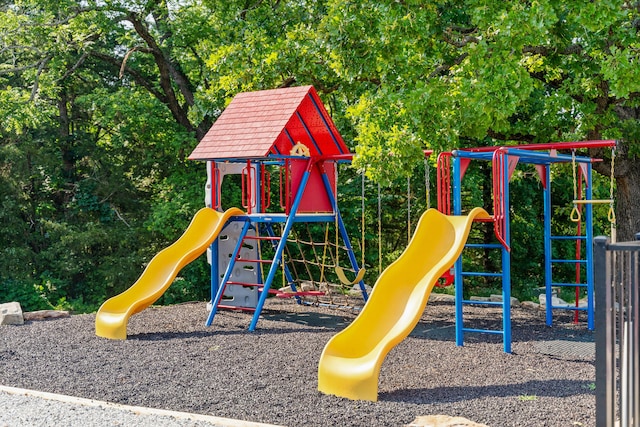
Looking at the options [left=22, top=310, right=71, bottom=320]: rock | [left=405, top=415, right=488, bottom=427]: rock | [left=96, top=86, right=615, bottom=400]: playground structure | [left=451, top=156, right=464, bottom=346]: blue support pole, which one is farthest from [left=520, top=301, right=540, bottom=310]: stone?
[left=405, top=415, right=488, bottom=427]: rock

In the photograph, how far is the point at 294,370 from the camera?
729cm

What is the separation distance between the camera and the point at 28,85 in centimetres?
1833

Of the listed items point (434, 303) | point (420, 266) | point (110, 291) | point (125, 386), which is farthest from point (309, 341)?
point (110, 291)

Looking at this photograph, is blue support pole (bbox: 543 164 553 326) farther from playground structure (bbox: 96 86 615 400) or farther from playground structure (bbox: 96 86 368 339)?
playground structure (bbox: 96 86 368 339)

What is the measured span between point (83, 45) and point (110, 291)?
6161 millimetres

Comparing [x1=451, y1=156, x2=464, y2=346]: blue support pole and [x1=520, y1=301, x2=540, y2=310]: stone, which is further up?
→ [x1=451, y1=156, x2=464, y2=346]: blue support pole

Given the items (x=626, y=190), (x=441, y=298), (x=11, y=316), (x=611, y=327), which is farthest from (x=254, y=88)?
(x=611, y=327)

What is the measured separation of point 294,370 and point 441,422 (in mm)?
2493

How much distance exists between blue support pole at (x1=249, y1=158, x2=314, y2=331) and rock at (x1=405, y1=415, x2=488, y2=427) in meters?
4.71

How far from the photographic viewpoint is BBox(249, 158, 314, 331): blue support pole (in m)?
9.84

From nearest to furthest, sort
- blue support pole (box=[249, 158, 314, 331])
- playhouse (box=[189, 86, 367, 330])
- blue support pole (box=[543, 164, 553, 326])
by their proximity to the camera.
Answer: blue support pole (box=[543, 164, 553, 326]), blue support pole (box=[249, 158, 314, 331]), playhouse (box=[189, 86, 367, 330])

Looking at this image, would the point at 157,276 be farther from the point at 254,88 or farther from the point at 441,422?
the point at 441,422

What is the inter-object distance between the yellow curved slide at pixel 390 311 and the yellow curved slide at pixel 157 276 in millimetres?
3465

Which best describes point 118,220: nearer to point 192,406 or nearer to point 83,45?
point 83,45
